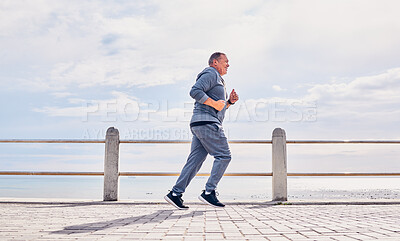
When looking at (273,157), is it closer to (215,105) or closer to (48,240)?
(215,105)

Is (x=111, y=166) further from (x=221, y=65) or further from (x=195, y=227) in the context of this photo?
(x=195, y=227)

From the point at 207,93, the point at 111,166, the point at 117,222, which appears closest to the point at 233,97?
the point at 207,93

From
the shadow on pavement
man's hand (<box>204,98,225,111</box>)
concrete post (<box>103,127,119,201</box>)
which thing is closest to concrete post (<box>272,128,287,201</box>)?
man's hand (<box>204,98,225,111</box>)

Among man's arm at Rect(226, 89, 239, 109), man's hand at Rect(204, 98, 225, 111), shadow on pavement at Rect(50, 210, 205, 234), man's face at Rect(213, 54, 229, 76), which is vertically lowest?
shadow on pavement at Rect(50, 210, 205, 234)

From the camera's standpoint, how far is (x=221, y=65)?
500 centimetres

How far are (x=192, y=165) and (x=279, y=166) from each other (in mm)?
2207

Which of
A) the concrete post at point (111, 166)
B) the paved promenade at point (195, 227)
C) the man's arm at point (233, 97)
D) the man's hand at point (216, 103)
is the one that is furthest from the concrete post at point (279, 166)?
the concrete post at point (111, 166)

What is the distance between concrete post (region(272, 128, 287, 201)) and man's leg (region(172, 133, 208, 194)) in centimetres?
200

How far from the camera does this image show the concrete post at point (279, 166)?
20.9ft

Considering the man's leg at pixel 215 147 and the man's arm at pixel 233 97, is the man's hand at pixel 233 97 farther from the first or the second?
the man's leg at pixel 215 147

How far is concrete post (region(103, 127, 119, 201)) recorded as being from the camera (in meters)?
6.32

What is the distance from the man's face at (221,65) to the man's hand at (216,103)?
1.69ft

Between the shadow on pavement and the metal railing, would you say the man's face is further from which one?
the shadow on pavement

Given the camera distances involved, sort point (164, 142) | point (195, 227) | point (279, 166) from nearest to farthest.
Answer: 1. point (195, 227)
2. point (164, 142)
3. point (279, 166)
